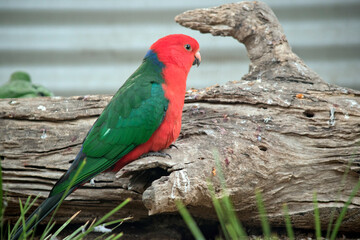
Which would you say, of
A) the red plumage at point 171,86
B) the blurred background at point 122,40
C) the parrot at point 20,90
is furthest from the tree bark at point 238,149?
the blurred background at point 122,40

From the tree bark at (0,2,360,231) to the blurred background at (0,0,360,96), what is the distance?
1916mm

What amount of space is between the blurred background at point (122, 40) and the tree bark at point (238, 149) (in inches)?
75.4

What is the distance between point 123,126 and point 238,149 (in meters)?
0.69

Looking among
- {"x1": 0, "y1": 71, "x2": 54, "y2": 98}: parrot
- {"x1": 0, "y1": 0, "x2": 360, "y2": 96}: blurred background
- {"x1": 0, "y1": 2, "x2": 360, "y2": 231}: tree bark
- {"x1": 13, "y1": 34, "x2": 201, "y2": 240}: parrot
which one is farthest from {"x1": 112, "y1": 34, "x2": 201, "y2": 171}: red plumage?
{"x1": 0, "y1": 0, "x2": 360, "y2": 96}: blurred background

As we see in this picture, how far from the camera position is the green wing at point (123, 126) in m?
2.32

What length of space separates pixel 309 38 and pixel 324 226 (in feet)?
8.87

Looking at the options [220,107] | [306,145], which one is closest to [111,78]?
[220,107]

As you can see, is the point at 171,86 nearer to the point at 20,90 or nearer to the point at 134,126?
the point at 134,126

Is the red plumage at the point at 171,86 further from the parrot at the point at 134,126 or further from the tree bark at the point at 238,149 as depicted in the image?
the tree bark at the point at 238,149

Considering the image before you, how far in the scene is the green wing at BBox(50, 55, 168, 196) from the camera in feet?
7.63

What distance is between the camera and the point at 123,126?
7.92ft

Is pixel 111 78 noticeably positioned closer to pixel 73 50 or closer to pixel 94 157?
pixel 73 50

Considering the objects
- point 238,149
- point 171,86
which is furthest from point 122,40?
point 238,149

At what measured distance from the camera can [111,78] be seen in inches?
191
